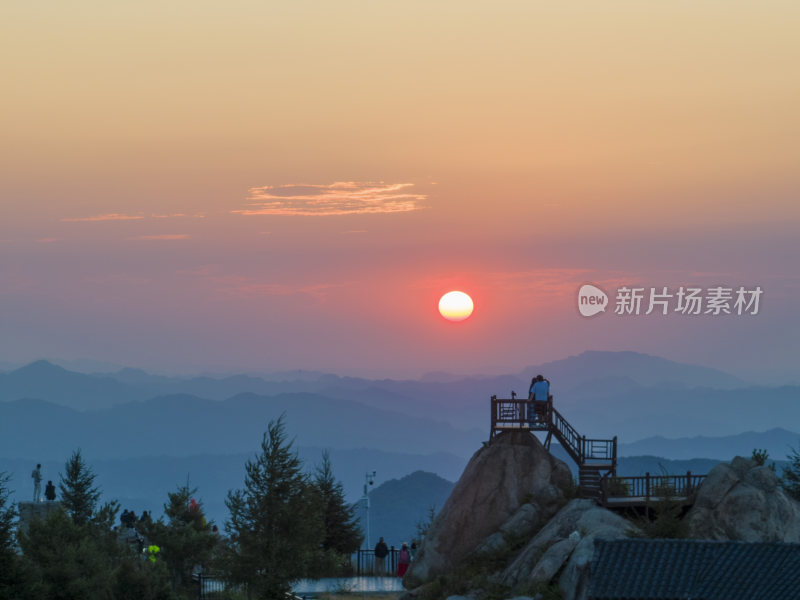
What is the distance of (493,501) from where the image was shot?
41594 mm

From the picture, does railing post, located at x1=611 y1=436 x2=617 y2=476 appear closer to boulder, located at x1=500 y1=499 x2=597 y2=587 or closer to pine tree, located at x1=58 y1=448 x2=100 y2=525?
boulder, located at x1=500 y1=499 x2=597 y2=587

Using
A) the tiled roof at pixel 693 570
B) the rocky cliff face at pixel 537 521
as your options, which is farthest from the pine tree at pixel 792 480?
the tiled roof at pixel 693 570

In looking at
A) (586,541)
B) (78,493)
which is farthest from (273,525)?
(78,493)

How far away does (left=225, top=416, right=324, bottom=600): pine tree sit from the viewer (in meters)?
37.9

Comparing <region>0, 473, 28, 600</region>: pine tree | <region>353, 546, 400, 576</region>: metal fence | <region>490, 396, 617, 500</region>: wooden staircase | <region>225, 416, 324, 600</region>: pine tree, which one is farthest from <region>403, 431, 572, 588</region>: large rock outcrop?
<region>0, 473, 28, 600</region>: pine tree

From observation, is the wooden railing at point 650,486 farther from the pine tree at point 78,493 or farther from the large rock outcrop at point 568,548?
the pine tree at point 78,493

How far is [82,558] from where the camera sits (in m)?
42.9

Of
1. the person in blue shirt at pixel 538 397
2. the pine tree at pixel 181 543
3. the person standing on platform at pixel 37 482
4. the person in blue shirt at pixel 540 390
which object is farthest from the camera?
the person standing on platform at pixel 37 482

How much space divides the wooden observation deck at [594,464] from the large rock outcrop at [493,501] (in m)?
0.84

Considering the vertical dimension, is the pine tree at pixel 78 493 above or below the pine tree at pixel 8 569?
above

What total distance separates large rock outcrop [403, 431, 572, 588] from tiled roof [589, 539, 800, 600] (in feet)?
31.1

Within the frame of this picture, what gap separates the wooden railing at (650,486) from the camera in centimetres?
3906

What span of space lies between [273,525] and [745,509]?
1786 cm

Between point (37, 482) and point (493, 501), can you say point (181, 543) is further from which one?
point (493, 501)
